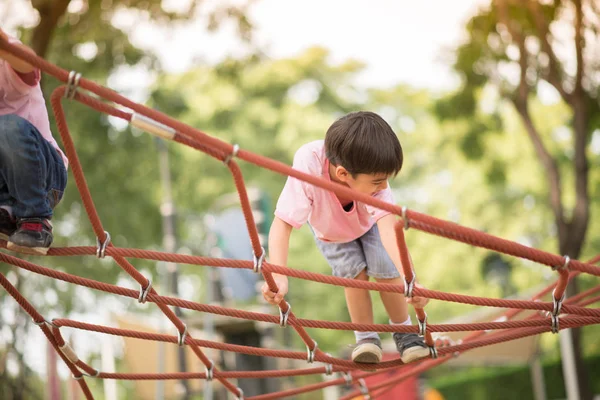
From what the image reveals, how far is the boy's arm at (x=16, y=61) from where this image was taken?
2222 mm

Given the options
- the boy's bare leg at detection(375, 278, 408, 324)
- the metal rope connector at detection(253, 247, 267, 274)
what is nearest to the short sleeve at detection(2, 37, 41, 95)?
the metal rope connector at detection(253, 247, 267, 274)

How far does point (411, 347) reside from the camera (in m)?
3.10

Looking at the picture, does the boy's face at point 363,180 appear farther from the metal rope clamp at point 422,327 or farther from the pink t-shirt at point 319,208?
the metal rope clamp at point 422,327

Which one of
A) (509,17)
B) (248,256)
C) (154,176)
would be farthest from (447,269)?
(248,256)

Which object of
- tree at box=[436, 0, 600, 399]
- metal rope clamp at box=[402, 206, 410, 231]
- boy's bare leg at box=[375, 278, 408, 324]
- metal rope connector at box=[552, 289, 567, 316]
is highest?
tree at box=[436, 0, 600, 399]

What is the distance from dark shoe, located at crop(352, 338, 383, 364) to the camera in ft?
10.2

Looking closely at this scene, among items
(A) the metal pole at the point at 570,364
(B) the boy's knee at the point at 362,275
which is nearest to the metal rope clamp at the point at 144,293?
(B) the boy's knee at the point at 362,275

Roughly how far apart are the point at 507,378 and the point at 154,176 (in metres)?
7.26

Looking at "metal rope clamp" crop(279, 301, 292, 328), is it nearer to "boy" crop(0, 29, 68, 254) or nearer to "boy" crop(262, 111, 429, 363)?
"boy" crop(262, 111, 429, 363)

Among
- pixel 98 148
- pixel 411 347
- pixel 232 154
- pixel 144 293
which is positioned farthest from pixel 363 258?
pixel 98 148

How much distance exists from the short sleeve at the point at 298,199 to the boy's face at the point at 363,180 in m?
0.18

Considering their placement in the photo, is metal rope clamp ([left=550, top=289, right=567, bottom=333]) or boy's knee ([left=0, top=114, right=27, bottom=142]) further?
metal rope clamp ([left=550, top=289, right=567, bottom=333])

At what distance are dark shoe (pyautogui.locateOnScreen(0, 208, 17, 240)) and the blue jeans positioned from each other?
27 millimetres

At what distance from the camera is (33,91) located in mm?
2635
